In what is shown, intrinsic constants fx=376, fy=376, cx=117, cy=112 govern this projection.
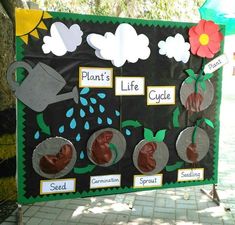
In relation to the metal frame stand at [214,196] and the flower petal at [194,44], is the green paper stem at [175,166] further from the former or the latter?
the flower petal at [194,44]

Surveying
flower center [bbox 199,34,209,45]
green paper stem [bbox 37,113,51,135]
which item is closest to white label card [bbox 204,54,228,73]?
flower center [bbox 199,34,209,45]

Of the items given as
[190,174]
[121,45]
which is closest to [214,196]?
[190,174]

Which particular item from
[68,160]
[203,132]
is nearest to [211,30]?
[203,132]

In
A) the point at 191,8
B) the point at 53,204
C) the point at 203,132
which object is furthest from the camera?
the point at 191,8

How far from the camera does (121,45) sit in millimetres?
3795

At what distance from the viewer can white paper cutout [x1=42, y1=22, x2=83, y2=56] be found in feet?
11.6

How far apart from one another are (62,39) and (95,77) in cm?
49

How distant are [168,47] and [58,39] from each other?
1.18 m

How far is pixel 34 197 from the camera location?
371 cm

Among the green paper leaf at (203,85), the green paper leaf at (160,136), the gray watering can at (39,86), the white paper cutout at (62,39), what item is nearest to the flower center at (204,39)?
the green paper leaf at (203,85)

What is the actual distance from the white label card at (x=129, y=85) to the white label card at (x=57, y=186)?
1029 millimetres

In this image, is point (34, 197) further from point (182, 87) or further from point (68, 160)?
point (182, 87)

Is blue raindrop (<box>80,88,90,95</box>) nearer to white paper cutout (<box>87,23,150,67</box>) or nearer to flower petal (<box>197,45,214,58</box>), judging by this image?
white paper cutout (<box>87,23,150,67</box>)

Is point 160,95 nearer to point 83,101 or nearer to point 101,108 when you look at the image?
point 101,108
